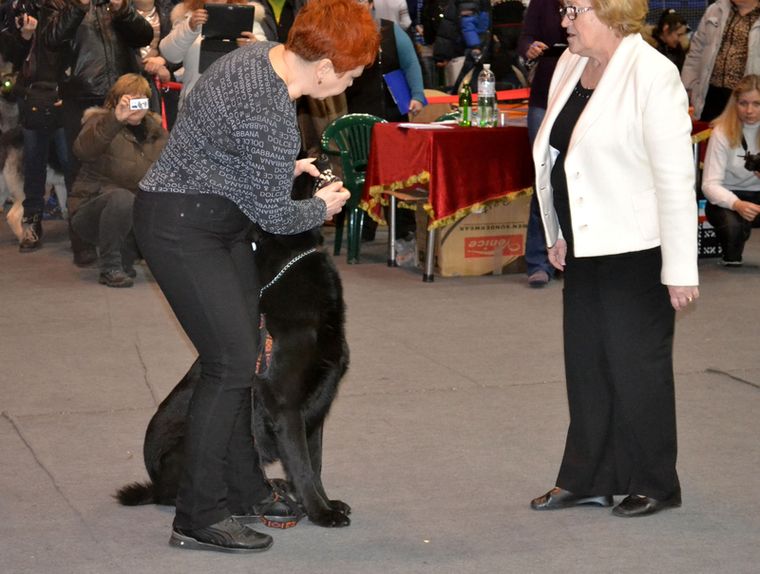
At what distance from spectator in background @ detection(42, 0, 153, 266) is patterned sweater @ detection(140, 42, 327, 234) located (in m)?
4.97

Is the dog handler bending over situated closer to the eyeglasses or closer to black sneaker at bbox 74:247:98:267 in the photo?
the eyeglasses

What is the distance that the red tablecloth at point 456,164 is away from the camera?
→ 21.1 feet

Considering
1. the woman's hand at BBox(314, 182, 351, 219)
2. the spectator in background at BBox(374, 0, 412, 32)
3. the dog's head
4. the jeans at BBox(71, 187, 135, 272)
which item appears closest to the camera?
the woman's hand at BBox(314, 182, 351, 219)

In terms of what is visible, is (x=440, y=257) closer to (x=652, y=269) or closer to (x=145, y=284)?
(x=145, y=284)

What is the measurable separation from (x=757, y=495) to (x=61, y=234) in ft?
19.9

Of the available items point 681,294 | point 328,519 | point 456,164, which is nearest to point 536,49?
point 456,164

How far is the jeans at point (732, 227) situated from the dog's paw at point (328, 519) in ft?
14.7

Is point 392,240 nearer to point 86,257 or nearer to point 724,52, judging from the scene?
point 86,257

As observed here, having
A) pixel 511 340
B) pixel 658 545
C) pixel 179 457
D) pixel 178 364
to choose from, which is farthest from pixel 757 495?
pixel 178 364

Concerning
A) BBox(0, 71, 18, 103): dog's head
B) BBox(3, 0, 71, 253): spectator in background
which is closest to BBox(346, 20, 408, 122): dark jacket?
BBox(3, 0, 71, 253): spectator in background

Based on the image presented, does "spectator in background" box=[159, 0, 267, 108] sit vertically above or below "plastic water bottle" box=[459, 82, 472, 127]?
above

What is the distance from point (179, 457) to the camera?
3.20 m

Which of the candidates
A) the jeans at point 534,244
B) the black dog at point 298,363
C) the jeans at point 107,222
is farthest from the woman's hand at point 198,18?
the black dog at point 298,363

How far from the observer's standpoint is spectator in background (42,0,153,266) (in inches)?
294
